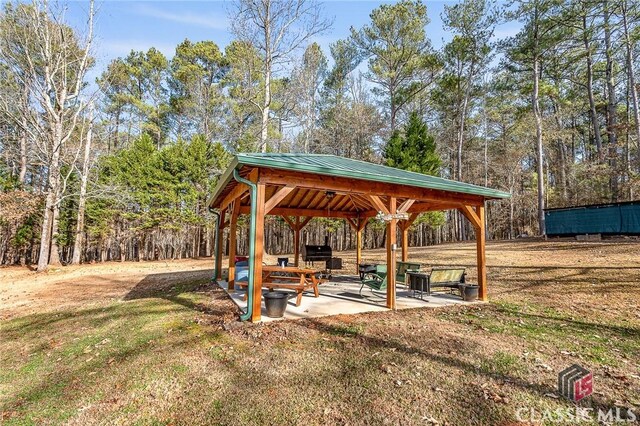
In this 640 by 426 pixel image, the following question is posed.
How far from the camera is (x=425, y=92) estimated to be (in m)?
22.9

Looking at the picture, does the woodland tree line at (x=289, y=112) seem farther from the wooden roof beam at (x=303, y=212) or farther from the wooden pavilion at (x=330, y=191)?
the wooden pavilion at (x=330, y=191)

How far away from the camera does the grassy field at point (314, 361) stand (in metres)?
2.73

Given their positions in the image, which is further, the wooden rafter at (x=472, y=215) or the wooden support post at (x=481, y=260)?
the wooden rafter at (x=472, y=215)

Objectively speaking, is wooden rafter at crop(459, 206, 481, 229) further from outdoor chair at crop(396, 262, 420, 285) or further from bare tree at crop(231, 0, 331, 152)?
bare tree at crop(231, 0, 331, 152)

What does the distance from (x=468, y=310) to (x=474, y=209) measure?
2.51m

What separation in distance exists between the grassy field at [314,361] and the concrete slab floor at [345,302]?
397 mm

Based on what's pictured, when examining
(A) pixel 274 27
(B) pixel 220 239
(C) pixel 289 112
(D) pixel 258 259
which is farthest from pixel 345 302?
(C) pixel 289 112

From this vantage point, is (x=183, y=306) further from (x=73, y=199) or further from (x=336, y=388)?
(x=73, y=199)

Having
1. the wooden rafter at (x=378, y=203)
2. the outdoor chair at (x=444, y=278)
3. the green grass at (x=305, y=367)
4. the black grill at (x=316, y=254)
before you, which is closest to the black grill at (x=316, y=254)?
the black grill at (x=316, y=254)

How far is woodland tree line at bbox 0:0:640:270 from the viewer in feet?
45.2

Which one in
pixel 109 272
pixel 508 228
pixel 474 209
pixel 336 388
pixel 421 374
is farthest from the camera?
pixel 508 228

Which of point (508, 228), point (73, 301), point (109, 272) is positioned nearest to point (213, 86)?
point (109, 272)

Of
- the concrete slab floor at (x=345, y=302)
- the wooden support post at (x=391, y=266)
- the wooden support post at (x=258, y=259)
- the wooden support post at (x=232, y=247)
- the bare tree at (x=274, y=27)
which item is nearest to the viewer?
the wooden support post at (x=258, y=259)

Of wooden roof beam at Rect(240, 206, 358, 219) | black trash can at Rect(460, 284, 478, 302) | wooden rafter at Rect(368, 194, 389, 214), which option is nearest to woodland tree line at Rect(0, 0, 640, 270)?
wooden roof beam at Rect(240, 206, 358, 219)
